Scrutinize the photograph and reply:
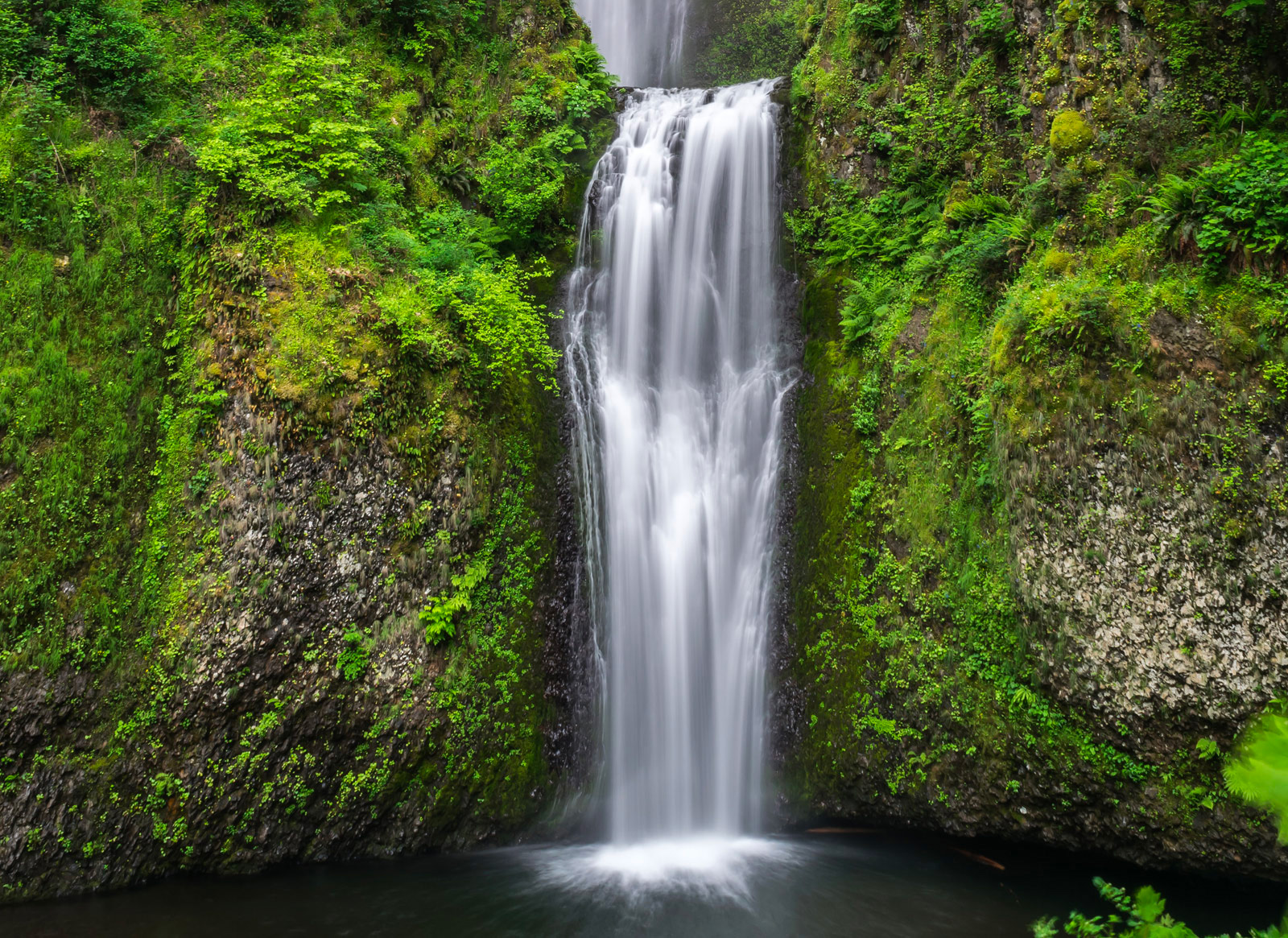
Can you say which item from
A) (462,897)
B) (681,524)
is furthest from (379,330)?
(462,897)

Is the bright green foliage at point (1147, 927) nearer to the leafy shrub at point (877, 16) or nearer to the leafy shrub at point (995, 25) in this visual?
the leafy shrub at point (995, 25)

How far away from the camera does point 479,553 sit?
846cm

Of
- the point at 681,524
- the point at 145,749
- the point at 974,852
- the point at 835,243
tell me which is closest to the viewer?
Answer: the point at 145,749

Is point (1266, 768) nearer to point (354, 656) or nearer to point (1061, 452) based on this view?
point (1061, 452)

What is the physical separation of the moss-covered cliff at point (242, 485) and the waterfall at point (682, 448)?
3.07 ft

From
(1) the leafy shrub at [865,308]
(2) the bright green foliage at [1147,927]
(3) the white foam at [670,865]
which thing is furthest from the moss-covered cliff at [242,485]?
(2) the bright green foliage at [1147,927]

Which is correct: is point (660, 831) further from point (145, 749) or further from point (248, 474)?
point (248, 474)

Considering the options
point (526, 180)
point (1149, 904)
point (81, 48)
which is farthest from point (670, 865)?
point (81, 48)

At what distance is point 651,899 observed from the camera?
275 inches

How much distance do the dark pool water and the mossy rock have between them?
7.39m

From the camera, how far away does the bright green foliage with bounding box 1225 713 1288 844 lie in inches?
68.3

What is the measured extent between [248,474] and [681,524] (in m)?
5.17

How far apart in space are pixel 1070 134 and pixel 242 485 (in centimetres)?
971

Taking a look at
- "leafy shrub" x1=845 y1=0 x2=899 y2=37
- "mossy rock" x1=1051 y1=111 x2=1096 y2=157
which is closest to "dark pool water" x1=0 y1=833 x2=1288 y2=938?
"mossy rock" x1=1051 y1=111 x2=1096 y2=157
